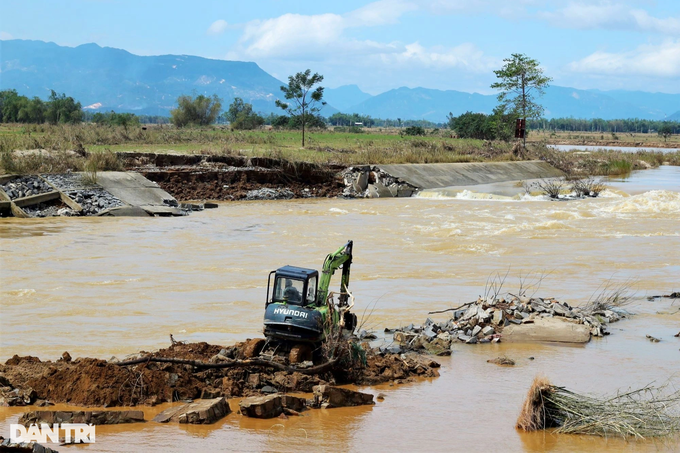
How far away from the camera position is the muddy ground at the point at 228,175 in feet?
109

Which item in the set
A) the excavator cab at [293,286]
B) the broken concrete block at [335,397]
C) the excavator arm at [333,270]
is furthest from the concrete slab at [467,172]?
the broken concrete block at [335,397]

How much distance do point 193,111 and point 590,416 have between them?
274ft

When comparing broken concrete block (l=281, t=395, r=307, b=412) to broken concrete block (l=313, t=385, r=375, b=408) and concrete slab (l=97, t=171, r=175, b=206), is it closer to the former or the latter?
broken concrete block (l=313, t=385, r=375, b=408)

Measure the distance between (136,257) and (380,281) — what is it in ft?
21.2

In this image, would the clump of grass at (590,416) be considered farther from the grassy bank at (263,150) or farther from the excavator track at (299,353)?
the grassy bank at (263,150)

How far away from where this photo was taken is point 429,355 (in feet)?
38.2

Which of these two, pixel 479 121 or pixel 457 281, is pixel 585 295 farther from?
pixel 479 121

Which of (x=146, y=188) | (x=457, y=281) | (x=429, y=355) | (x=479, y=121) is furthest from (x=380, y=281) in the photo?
(x=479, y=121)

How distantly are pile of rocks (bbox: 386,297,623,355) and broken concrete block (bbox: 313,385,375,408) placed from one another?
232 centimetres

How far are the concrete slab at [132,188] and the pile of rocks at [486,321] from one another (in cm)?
1794

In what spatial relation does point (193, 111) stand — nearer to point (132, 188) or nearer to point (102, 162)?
point (102, 162)

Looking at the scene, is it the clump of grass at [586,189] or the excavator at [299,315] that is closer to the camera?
the excavator at [299,315]

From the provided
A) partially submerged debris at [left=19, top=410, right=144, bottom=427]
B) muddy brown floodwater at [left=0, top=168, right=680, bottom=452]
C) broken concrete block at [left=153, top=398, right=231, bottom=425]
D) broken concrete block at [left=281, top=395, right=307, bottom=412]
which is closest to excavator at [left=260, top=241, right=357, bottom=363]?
broken concrete block at [left=281, top=395, right=307, bottom=412]

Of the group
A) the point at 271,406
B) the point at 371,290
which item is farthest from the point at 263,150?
the point at 271,406
